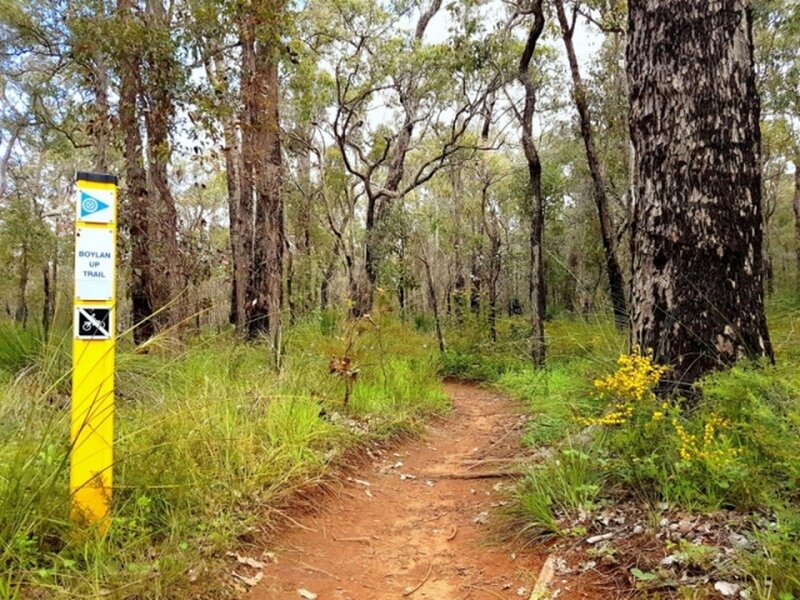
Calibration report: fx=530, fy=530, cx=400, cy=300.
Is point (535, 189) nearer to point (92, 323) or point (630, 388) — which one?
point (630, 388)

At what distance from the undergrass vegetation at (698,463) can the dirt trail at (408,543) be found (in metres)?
0.34

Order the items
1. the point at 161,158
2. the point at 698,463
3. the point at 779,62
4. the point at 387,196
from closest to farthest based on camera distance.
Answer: the point at 698,463
the point at 161,158
the point at 387,196
the point at 779,62

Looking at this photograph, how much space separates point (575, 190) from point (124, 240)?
64.7 feet

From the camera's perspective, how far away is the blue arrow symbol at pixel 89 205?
7.61 feet

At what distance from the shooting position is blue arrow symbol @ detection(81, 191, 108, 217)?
232 centimetres

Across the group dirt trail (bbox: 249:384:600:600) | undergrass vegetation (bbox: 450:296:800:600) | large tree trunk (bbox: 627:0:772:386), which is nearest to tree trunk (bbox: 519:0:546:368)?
dirt trail (bbox: 249:384:600:600)

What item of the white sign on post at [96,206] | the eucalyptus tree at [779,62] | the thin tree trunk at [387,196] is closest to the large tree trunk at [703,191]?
the white sign on post at [96,206]

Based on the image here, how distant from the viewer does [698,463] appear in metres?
2.55

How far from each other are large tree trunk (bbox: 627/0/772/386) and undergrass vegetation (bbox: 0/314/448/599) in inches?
103

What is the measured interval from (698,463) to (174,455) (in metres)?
2.75

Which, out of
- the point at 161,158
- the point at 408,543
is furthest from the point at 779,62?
the point at 408,543

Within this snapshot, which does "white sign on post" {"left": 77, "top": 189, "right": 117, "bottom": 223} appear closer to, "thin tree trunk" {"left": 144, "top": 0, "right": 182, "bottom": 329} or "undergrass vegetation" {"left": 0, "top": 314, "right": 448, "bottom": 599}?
"undergrass vegetation" {"left": 0, "top": 314, "right": 448, "bottom": 599}

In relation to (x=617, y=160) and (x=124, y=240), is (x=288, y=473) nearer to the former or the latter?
(x=124, y=240)

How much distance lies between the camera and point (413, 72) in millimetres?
14539
